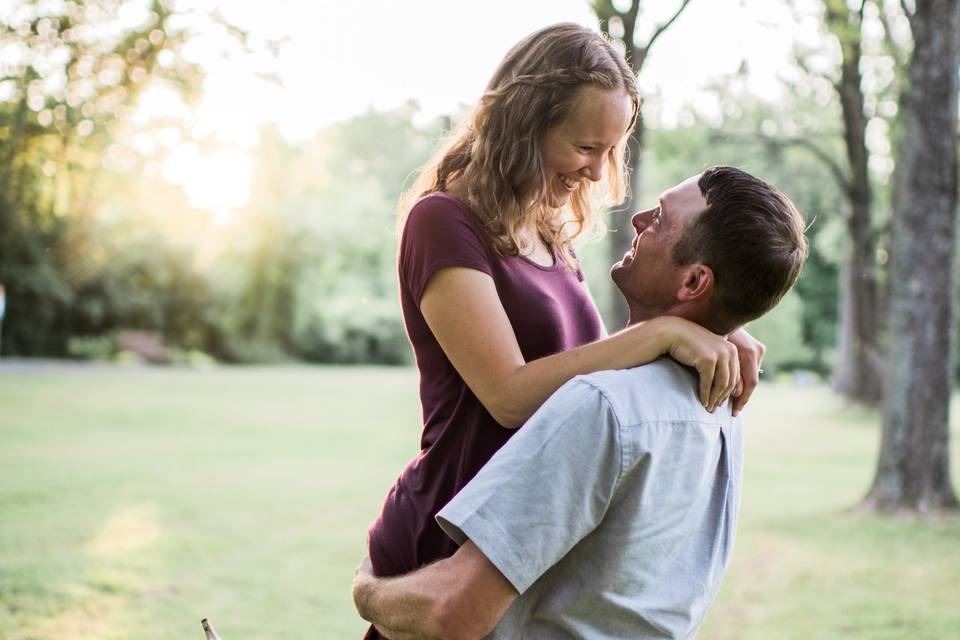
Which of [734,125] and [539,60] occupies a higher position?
[539,60]

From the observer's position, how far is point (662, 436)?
155 cm

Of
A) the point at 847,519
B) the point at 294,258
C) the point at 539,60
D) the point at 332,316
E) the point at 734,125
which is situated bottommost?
the point at 332,316

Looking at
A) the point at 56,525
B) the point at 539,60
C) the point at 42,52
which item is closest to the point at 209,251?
the point at 56,525

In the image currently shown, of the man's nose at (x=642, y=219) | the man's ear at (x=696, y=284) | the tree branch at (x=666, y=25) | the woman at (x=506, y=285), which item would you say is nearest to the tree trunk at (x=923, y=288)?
the tree branch at (x=666, y=25)

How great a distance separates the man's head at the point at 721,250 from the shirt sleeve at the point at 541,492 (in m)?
0.38

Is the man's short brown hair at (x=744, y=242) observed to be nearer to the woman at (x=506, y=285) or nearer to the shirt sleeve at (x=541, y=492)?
the woman at (x=506, y=285)

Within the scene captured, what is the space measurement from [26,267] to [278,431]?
19264 millimetres

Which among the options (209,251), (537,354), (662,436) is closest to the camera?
(662,436)

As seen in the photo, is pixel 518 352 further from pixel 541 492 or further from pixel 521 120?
pixel 521 120

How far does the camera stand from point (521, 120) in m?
2.00

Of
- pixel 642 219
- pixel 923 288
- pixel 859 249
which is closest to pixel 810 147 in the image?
pixel 859 249

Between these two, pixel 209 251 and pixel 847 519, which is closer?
pixel 847 519

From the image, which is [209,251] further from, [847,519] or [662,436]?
[662,436]

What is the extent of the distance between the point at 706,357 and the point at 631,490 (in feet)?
0.89
